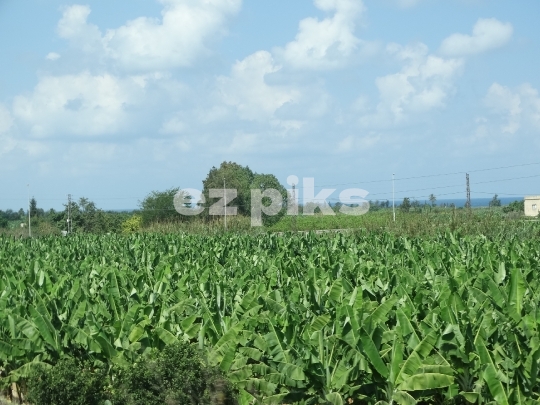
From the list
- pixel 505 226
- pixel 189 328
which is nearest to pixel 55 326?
pixel 189 328

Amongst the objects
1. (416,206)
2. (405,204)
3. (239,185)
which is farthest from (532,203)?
(239,185)

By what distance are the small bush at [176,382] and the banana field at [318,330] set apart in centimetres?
39

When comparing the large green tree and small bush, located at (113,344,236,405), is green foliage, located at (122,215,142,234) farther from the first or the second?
small bush, located at (113,344,236,405)

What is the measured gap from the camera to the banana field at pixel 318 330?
6516 millimetres

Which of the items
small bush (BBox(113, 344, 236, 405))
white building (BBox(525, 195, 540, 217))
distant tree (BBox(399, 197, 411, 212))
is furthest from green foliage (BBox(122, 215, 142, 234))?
small bush (BBox(113, 344, 236, 405))

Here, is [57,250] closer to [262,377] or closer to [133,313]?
[133,313]

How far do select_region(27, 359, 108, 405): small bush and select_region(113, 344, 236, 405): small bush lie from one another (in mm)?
336

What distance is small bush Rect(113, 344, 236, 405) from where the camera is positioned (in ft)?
21.4

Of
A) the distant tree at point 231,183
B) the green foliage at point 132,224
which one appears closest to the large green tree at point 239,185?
the distant tree at point 231,183

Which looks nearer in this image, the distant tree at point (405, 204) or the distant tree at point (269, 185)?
the distant tree at point (405, 204)

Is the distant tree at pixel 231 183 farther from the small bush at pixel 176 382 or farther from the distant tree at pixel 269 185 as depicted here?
the small bush at pixel 176 382

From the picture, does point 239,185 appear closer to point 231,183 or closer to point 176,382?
point 231,183

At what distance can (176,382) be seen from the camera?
654 centimetres

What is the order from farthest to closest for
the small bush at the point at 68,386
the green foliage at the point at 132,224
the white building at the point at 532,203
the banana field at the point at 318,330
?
1. the green foliage at the point at 132,224
2. the white building at the point at 532,203
3. the small bush at the point at 68,386
4. the banana field at the point at 318,330
